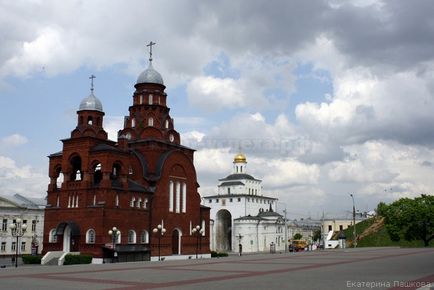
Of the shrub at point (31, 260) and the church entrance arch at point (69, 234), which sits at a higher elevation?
the church entrance arch at point (69, 234)

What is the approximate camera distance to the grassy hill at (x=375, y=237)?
92000 mm

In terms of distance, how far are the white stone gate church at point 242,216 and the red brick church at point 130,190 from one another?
30816 millimetres

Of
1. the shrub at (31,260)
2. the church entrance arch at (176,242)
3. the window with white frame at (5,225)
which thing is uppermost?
the window with white frame at (5,225)

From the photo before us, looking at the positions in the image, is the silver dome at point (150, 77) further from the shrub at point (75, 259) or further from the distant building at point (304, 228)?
the distant building at point (304, 228)

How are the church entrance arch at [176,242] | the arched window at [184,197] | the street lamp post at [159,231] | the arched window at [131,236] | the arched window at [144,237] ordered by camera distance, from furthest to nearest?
the arched window at [184,197], the church entrance arch at [176,242], the arched window at [144,237], the arched window at [131,236], the street lamp post at [159,231]

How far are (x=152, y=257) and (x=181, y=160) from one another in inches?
461

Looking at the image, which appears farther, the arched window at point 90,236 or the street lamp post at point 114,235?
the arched window at point 90,236

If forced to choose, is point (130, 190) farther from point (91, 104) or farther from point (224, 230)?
point (224, 230)

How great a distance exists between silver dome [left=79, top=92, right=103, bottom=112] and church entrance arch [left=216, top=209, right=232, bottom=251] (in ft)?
163

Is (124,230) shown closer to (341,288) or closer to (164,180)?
(164,180)

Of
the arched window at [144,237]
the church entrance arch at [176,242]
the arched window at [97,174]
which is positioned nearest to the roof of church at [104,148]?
the arched window at [97,174]

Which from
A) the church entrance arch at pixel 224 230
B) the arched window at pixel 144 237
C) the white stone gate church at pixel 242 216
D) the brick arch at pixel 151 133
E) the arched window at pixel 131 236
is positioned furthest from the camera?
the church entrance arch at pixel 224 230

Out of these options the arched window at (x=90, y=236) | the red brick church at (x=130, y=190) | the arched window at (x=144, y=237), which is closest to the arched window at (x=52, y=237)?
the red brick church at (x=130, y=190)

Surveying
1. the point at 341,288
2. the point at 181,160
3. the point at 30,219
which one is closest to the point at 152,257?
the point at 181,160
